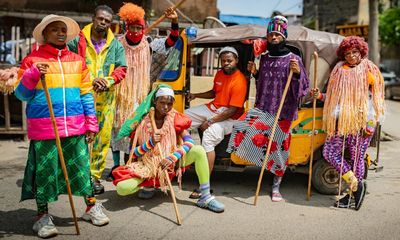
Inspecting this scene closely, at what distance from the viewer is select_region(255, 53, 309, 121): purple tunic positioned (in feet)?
17.1

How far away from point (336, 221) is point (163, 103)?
7.21 ft

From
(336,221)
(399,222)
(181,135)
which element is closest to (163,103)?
(181,135)

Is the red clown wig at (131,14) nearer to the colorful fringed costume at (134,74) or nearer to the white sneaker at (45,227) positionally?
the colorful fringed costume at (134,74)

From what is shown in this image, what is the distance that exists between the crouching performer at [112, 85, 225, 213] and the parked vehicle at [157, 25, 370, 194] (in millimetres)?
757

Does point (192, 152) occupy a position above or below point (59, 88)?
below

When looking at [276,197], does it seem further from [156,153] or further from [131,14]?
[131,14]

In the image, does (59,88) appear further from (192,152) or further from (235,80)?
(235,80)

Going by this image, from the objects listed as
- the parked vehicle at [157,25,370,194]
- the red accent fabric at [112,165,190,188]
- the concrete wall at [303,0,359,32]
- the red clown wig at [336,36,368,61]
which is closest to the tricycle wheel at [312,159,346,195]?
the parked vehicle at [157,25,370,194]

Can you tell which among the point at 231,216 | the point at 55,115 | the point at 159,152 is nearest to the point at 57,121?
the point at 55,115

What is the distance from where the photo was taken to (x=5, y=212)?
185 inches

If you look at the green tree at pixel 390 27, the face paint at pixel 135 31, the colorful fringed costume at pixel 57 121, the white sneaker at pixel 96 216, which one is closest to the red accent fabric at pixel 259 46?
the face paint at pixel 135 31

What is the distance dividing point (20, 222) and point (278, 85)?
314 cm

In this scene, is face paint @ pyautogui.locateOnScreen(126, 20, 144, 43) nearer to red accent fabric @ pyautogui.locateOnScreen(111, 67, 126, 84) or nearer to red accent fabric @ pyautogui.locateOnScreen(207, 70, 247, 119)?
red accent fabric @ pyautogui.locateOnScreen(111, 67, 126, 84)

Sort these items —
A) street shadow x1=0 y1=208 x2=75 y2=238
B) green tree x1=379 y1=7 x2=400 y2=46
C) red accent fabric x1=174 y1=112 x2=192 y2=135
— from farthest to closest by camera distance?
green tree x1=379 y1=7 x2=400 y2=46
red accent fabric x1=174 y1=112 x2=192 y2=135
street shadow x1=0 y1=208 x2=75 y2=238
